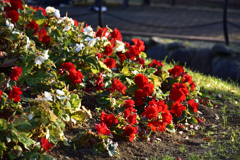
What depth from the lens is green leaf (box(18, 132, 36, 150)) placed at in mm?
2031

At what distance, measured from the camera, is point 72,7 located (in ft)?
40.9

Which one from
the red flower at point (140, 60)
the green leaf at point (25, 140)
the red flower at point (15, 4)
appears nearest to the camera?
the green leaf at point (25, 140)

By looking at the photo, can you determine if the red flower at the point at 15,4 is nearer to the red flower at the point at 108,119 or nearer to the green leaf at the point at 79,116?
the green leaf at the point at 79,116

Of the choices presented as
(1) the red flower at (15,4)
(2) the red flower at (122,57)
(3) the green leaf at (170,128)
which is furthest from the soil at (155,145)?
(1) the red flower at (15,4)

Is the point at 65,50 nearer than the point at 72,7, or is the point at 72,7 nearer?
the point at 65,50

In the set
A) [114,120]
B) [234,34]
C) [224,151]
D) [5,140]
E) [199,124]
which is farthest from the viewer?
[234,34]

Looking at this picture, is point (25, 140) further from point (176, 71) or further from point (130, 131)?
point (176, 71)

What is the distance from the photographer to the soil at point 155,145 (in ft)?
7.46

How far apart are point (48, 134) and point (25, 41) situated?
3.78ft

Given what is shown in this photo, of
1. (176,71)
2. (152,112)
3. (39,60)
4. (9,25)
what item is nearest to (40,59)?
(39,60)

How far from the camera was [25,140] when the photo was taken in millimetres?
2045

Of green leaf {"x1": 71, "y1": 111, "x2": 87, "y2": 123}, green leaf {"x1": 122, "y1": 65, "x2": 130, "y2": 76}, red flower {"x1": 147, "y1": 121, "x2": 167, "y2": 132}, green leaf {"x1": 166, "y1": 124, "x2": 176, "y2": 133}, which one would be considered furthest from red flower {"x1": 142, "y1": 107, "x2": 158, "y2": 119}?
green leaf {"x1": 122, "y1": 65, "x2": 130, "y2": 76}

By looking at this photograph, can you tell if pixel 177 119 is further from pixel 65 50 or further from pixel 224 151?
pixel 65 50

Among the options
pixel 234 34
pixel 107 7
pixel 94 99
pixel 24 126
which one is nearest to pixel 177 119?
pixel 94 99
